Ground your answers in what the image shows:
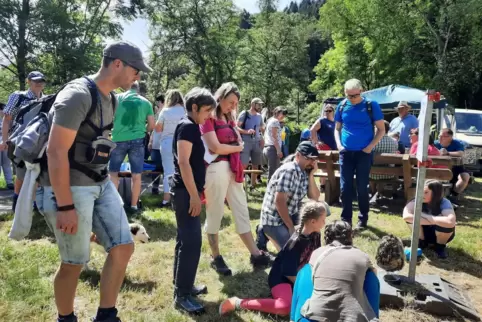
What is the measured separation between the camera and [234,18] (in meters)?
29.8

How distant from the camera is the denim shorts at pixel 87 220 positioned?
2301mm

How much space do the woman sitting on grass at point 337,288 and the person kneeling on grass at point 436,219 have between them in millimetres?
2339

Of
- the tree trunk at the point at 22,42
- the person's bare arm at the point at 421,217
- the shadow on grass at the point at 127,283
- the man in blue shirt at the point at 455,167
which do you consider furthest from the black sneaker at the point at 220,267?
the tree trunk at the point at 22,42

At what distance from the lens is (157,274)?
12.7ft

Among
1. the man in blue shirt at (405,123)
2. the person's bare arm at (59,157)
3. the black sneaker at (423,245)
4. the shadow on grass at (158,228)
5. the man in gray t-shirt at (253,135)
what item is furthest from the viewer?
the man in gray t-shirt at (253,135)

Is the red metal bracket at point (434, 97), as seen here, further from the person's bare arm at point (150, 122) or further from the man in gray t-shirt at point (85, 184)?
the person's bare arm at point (150, 122)

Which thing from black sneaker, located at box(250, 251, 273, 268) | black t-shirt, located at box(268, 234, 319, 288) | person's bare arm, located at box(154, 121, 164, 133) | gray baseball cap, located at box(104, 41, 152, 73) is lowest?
black sneaker, located at box(250, 251, 273, 268)

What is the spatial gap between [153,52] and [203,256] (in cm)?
2654

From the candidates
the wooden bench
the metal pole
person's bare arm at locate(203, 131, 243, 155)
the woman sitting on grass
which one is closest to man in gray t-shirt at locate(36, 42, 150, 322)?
the woman sitting on grass

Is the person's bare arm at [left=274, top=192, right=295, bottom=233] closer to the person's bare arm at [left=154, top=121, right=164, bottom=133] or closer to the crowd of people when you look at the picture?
the crowd of people

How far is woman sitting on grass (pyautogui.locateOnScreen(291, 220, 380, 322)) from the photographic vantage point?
2238mm

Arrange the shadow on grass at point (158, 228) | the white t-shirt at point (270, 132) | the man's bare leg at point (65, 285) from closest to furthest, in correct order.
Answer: the man's bare leg at point (65, 285), the shadow on grass at point (158, 228), the white t-shirt at point (270, 132)

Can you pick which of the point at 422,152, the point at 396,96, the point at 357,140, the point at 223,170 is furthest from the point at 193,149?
the point at 396,96

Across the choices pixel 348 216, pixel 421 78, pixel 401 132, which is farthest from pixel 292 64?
pixel 348 216
